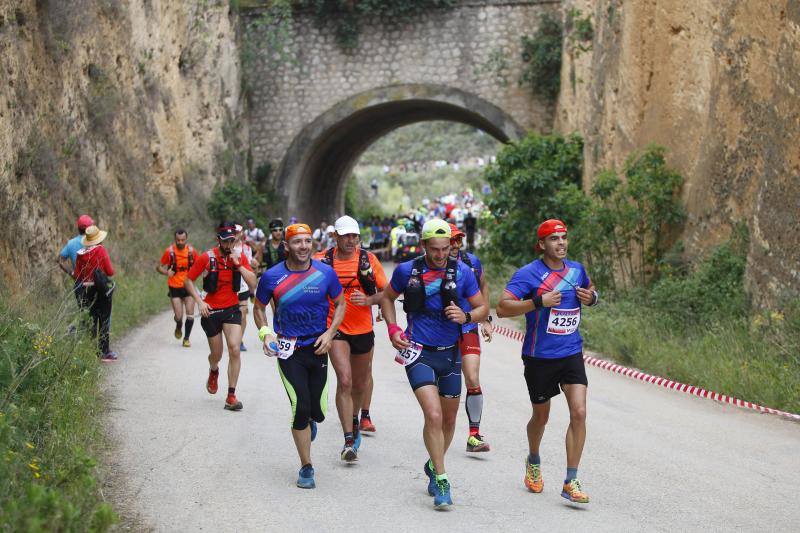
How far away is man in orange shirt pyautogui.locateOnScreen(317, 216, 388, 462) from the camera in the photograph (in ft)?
28.7

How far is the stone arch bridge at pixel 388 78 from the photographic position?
99.9 feet

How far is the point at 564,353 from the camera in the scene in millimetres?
7227

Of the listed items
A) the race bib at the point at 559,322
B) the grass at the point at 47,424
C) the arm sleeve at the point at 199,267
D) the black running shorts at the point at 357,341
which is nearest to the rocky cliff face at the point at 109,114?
the grass at the point at 47,424

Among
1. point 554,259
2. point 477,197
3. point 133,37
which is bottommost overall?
point 477,197

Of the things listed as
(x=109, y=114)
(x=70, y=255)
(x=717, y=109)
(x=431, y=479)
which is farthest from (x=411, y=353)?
(x=109, y=114)

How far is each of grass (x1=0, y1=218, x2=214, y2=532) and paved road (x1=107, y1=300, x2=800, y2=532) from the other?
1.33 ft

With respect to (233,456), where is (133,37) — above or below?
above

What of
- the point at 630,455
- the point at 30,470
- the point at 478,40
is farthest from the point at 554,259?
the point at 478,40

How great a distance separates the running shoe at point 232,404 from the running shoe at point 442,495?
3.90 metres

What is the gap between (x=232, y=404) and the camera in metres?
10.4

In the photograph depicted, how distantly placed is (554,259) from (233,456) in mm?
2935

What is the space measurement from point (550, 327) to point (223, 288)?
4.38 metres

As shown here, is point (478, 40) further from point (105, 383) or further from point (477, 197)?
point (477, 197)

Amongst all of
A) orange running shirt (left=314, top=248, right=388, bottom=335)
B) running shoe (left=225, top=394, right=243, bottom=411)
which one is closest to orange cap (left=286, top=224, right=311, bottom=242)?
orange running shirt (left=314, top=248, right=388, bottom=335)
